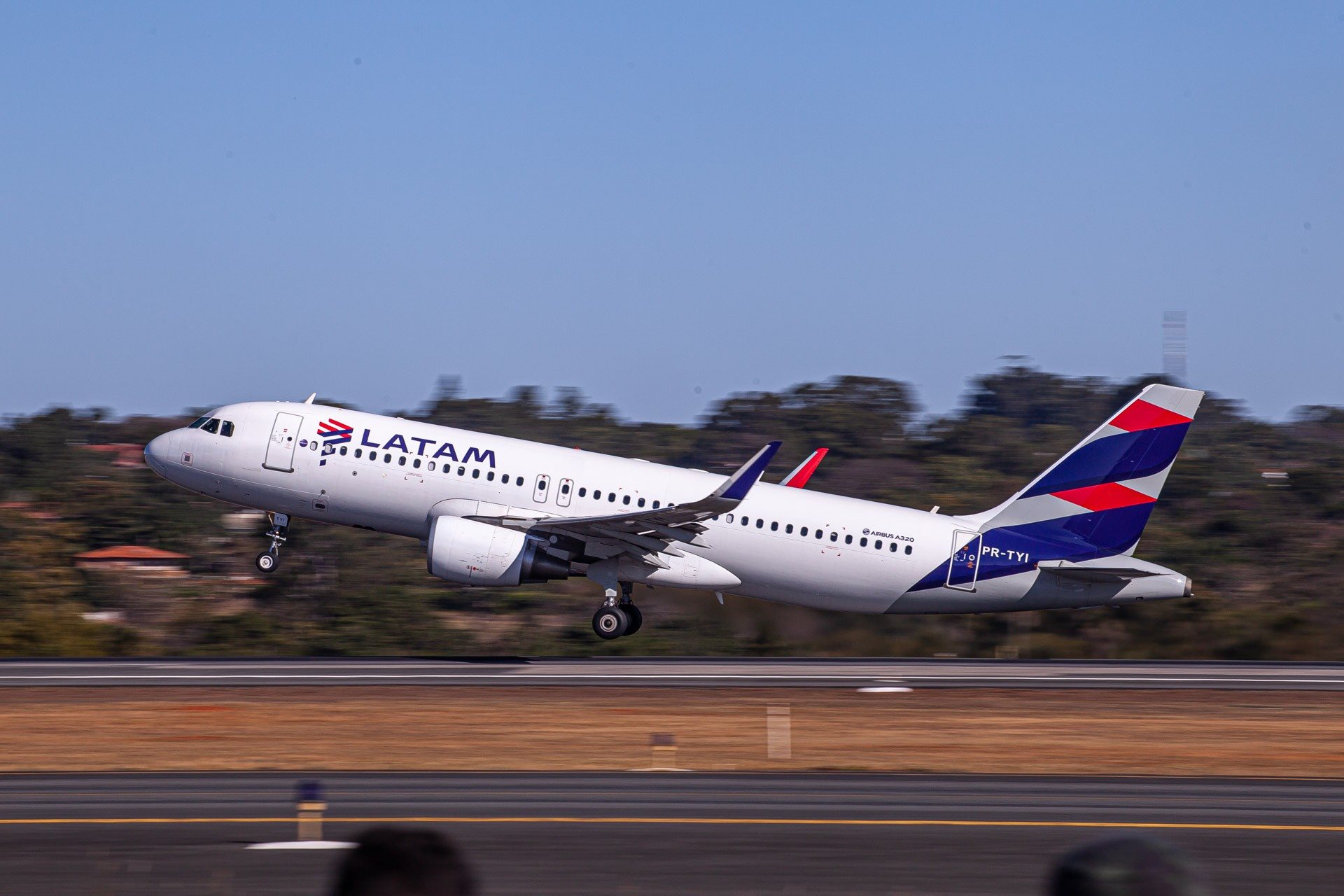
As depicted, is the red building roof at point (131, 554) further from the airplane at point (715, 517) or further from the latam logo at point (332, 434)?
the latam logo at point (332, 434)

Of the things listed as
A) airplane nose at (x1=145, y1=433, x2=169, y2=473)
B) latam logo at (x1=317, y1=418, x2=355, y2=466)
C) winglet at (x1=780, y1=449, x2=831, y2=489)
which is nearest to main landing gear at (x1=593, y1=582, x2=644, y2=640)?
winglet at (x1=780, y1=449, x2=831, y2=489)

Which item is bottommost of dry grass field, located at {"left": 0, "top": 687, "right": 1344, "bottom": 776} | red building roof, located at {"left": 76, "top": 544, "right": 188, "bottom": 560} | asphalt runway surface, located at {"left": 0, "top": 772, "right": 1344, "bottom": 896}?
asphalt runway surface, located at {"left": 0, "top": 772, "right": 1344, "bottom": 896}

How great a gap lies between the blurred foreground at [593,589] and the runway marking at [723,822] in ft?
58.7

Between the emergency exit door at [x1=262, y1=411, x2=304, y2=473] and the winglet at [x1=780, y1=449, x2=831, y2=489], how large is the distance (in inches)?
413

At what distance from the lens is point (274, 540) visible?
2997cm

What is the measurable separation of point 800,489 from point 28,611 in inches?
782

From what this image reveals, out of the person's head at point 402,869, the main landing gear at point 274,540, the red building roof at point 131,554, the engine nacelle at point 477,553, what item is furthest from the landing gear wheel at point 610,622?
the person's head at point 402,869

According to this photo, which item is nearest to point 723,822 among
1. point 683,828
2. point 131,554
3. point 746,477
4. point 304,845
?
point 683,828

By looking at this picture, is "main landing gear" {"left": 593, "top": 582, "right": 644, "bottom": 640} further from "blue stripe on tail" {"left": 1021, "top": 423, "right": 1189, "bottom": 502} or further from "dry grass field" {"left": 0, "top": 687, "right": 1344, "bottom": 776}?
"blue stripe on tail" {"left": 1021, "top": 423, "right": 1189, "bottom": 502}

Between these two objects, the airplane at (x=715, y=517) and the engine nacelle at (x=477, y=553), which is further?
the airplane at (x=715, y=517)

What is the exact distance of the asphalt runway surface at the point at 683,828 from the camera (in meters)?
11.0

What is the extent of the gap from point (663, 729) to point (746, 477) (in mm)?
7668

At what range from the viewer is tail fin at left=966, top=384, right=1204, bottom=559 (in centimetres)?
3005

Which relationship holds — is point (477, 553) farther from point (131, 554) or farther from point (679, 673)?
point (131, 554)
